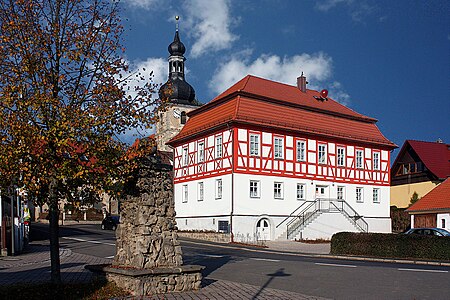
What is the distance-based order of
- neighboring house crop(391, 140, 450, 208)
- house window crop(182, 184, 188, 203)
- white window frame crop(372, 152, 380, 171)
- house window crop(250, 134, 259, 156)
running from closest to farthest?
1. house window crop(250, 134, 259, 156)
2. house window crop(182, 184, 188, 203)
3. white window frame crop(372, 152, 380, 171)
4. neighboring house crop(391, 140, 450, 208)

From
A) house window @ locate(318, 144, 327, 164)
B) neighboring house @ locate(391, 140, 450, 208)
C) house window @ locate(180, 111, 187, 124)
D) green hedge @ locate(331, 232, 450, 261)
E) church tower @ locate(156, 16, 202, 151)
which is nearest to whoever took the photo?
green hedge @ locate(331, 232, 450, 261)

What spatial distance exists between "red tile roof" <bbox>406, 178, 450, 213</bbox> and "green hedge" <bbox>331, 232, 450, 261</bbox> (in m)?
16.8

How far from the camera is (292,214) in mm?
39562

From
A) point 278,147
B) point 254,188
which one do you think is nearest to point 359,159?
point 278,147

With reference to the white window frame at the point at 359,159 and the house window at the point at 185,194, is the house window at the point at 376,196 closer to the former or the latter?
the white window frame at the point at 359,159

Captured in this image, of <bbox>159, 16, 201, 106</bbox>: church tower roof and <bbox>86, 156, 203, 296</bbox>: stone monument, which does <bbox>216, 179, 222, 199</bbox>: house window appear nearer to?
<bbox>86, 156, 203, 296</bbox>: stone monument

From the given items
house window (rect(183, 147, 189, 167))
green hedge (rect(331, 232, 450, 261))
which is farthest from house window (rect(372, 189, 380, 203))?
green hedge (rect(331, 232, 450, 261))

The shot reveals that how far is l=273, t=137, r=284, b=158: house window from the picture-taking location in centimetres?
3991

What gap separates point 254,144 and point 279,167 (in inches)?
107

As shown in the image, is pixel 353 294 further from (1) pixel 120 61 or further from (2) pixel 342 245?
(2) pixel 342 245

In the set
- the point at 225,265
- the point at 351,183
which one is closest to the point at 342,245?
the point at 225,265

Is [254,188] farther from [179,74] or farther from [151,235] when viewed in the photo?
[179,74]

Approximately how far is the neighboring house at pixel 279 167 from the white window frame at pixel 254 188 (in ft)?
0.22

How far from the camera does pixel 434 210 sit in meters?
40.0
